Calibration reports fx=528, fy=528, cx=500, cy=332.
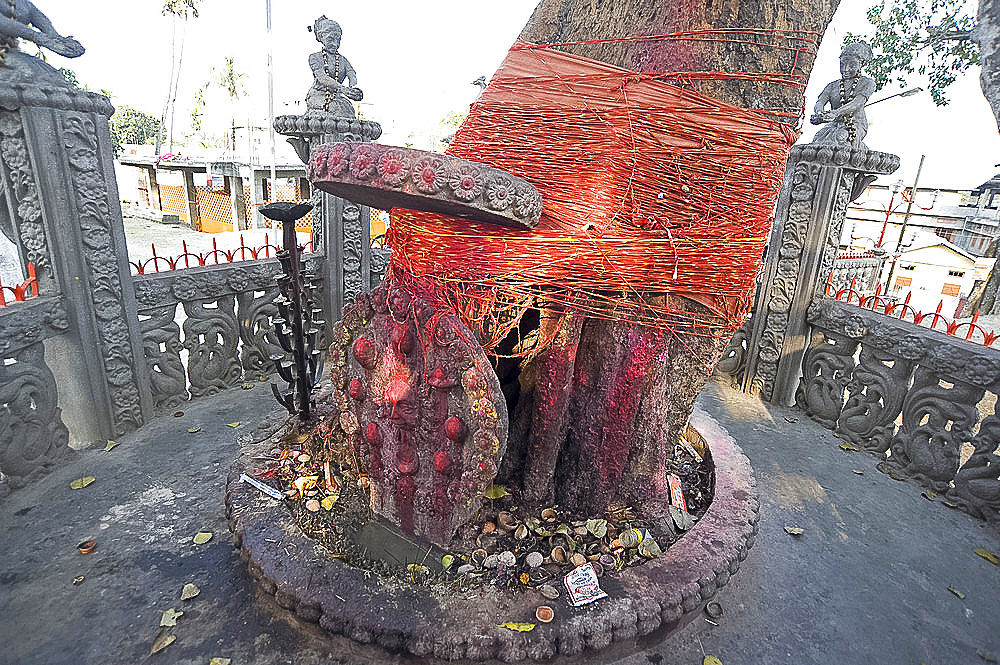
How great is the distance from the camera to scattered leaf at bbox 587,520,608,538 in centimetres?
287

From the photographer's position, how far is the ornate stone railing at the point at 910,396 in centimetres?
377

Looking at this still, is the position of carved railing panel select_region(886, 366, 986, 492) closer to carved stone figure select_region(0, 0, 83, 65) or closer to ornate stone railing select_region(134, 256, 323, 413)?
ornate stone railing select_region(134, 256, 323, 413)

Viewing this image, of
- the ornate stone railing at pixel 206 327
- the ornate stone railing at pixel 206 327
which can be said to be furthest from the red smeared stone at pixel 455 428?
the ornate stone railing at pixel 206 327

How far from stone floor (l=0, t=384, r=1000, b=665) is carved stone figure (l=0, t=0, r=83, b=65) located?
112 inches

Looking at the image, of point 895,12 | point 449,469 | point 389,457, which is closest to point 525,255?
point 449,469

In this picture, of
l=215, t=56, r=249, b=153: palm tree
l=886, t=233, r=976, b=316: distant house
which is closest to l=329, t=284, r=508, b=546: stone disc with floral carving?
l=886, t=233, r=976, b=316: distant house

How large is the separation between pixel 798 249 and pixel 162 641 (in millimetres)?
5661

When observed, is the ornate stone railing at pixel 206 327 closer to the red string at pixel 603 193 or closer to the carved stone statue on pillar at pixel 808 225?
the red string at pixel 603 193

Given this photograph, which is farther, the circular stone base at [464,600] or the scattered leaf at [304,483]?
the scattered leaf at [304,483]

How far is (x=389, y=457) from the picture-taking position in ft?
9.00

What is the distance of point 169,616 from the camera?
2.58 m

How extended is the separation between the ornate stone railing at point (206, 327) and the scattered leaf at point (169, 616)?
2.47 metres

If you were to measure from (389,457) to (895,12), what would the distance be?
48.7 feet

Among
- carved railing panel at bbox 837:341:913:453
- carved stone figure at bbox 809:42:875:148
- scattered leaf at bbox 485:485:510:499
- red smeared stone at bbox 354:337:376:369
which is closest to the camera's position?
red smeared stone at bbox 354:337:376:369
